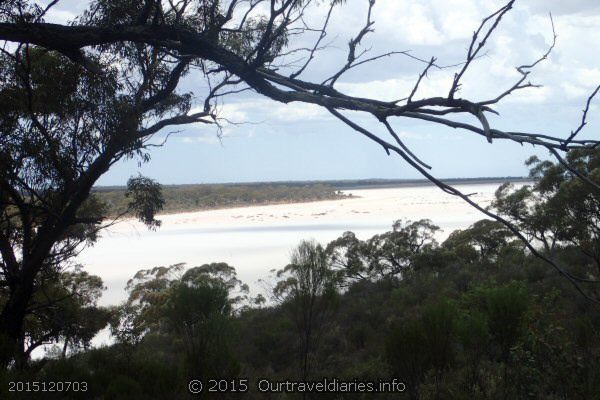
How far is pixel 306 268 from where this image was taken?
7086 millimetres

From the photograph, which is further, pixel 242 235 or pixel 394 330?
pixel 242 235

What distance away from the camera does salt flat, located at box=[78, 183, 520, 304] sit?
26.7 m

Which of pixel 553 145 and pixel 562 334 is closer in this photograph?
pixel 553 145

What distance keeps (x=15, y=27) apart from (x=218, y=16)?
8.83 feet

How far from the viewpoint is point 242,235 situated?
37469 mm

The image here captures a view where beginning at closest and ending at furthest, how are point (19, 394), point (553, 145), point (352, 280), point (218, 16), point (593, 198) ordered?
point (553, 145) < point (19, 394) < point (218, 16) < point (593, 198) < point (352, 280)

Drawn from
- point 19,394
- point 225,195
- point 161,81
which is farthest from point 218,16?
point 225,195

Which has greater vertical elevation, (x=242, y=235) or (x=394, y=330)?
(x=394, y=330)

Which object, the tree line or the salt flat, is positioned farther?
the salt flat

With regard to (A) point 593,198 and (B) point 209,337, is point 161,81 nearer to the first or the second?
(B) point 209,337

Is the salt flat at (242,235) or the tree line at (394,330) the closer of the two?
the tree line at (394,330)

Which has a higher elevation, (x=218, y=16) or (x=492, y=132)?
(x=218, y=16)

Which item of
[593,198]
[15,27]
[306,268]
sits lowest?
[306,268]

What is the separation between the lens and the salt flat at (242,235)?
87.5 feet
